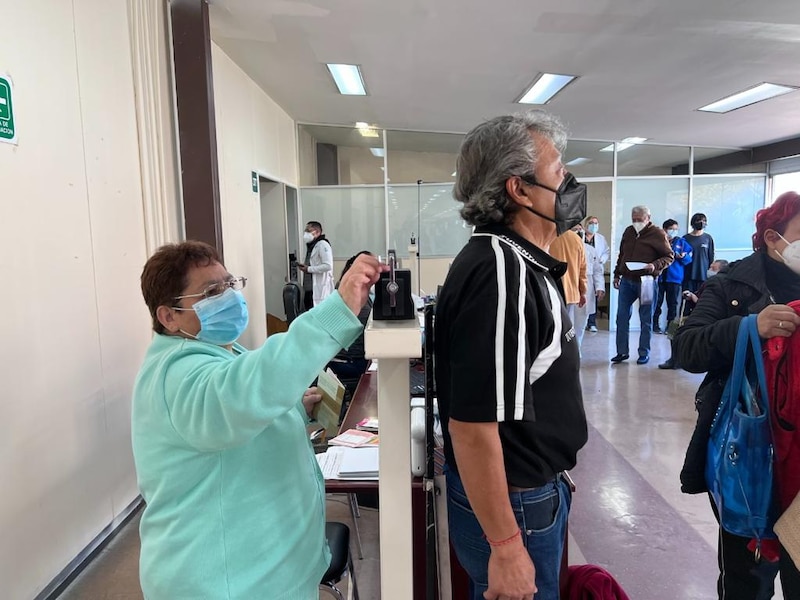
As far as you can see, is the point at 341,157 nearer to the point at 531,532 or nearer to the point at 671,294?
the point at 671,294

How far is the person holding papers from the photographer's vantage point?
802 mm

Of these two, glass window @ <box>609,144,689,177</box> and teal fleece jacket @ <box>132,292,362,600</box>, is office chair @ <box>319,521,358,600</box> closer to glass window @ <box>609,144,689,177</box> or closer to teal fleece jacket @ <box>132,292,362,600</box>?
teal fleece jacket @ <box>132,292,362,600</box>

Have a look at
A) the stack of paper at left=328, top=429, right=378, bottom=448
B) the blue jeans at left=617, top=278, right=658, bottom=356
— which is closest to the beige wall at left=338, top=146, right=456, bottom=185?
the blue jeans at left=617, top=278, right=658, bottom=356

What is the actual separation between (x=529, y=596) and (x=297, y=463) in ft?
1.69

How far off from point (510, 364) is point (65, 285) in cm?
213

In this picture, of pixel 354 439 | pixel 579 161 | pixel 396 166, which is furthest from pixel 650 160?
pixel 354 439

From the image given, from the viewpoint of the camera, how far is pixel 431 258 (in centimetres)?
764

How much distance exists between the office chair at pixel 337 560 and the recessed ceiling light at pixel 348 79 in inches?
165

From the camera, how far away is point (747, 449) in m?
1.27

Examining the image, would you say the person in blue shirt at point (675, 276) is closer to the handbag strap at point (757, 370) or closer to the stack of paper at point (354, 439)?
the handbag strap at point (757, 370)

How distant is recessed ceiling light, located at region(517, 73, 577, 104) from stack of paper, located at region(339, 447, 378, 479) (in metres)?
4.28

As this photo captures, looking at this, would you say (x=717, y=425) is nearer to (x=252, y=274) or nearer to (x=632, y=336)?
(x=252, y=274)

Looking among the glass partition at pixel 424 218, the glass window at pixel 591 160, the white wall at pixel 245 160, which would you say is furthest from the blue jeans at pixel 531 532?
the glass window at pixel 591 160

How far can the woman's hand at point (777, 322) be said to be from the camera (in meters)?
1.22
